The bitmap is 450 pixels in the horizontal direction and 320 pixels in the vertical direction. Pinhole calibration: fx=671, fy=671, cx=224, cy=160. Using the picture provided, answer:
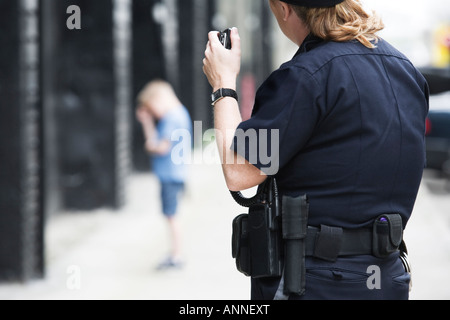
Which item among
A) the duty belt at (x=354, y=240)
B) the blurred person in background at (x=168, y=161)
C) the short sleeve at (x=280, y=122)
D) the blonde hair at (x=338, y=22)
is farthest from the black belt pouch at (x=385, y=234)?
the blurred person in background at (x=168, y=161)

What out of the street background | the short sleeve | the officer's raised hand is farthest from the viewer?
the street background

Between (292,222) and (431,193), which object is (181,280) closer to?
(292,222)

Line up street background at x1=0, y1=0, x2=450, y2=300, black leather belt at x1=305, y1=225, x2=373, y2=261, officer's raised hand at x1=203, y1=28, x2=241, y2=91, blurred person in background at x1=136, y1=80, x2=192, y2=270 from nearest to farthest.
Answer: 1. black leather belt at x1=305, y1=225, x2=373, y2=261
2. officer's raised hand at x1=203, y1=28, x2=241, y2=91
3. street background at x1=0, y1=0, x2=450, y2=300
4. blurred person in background at x1=136, y1=80, x2=192, y2=270

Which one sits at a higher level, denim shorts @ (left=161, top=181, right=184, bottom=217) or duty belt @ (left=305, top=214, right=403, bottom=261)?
duty belt @ (left=305, top=214, right=403, bottom=261)

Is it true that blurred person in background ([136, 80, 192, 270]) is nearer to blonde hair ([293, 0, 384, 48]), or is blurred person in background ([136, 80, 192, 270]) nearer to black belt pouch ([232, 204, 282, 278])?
black belt pouch ([232, 204, 282, 278])

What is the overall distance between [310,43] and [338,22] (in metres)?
0.12

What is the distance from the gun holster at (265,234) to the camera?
227cm

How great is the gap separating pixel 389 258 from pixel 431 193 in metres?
10.8

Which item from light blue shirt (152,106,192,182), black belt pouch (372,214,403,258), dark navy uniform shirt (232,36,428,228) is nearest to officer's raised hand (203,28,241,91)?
dark navy uniform shirt (232,36,428,228)

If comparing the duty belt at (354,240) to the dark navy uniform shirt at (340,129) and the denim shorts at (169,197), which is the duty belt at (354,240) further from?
the denim shorts at (169,197)

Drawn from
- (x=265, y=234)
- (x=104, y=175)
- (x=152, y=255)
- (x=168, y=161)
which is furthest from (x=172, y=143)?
(x=265, y=234)

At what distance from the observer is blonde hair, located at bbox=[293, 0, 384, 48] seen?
223 cm

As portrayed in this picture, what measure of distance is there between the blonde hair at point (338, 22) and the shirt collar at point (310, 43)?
23 mm
